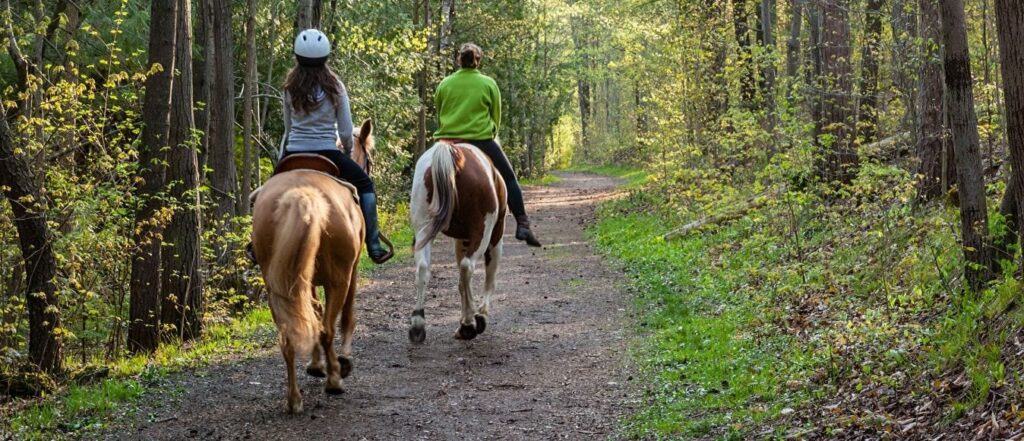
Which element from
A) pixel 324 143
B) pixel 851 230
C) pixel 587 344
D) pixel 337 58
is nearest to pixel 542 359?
pixel 587 344

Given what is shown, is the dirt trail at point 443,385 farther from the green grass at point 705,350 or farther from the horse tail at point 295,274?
the horse tail at point 295,274

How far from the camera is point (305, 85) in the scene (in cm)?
742

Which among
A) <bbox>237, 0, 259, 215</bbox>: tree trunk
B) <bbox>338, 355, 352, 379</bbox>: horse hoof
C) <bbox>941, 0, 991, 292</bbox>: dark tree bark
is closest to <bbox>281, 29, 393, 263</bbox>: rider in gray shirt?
<bbox>338, 355, 352, 379</bbox>: horse hoof

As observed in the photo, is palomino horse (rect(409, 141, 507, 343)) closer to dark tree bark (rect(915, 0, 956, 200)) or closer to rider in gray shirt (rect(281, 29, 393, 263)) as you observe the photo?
rider in gray shirt (rect(281, 29, 393, 263))

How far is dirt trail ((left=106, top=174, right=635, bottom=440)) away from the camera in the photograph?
21.1ft

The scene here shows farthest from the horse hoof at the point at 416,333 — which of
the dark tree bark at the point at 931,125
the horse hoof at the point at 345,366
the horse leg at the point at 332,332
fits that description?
the dark tree bark at the point at 931,125

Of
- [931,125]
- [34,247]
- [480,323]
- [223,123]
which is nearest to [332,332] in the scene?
[480,323]

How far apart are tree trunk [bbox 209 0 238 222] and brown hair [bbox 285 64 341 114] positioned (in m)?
5.28

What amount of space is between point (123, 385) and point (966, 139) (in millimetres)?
6849

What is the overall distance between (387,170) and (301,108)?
53.3 feet

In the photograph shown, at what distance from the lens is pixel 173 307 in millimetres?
9914

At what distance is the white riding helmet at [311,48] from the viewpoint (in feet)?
24.1

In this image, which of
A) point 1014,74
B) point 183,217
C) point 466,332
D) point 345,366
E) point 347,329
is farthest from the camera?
point 183,217

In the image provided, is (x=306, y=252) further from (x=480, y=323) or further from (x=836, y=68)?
(x=836, y=68)
